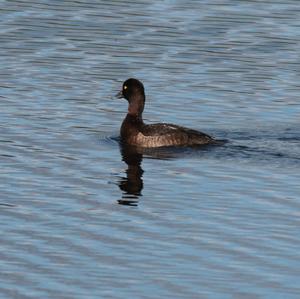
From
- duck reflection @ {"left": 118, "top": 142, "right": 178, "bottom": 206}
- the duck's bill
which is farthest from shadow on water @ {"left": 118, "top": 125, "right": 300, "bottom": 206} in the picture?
the duck's bill

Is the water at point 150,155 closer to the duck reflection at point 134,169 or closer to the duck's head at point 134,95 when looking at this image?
the duck reflection at point 134,169

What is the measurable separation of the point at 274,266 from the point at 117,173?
5853 millimetres

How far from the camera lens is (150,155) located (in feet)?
77.8

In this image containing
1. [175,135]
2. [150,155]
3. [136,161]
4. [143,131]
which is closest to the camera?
[136,161]

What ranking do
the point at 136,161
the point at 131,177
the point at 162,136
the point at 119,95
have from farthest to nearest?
the point at 119,95
the point at 162,136
the point at 136,161
the point at 131,177

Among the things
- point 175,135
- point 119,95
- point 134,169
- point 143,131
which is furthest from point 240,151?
point 119,95

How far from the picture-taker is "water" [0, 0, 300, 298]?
16062 millimetres

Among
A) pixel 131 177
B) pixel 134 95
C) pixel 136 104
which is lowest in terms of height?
pixel 131 177

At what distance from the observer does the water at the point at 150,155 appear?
16.1m

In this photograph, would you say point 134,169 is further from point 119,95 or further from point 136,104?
point 119,95

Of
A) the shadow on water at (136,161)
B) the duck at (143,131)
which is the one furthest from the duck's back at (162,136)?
the shadow on water at (136,161)

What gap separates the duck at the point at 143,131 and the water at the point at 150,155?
0.79ft

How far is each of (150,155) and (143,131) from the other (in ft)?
3.52

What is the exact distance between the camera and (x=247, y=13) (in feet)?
112
